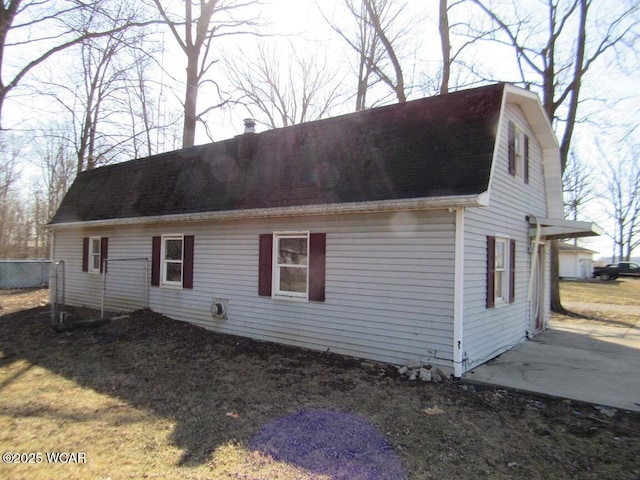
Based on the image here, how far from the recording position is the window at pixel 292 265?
7.67 m

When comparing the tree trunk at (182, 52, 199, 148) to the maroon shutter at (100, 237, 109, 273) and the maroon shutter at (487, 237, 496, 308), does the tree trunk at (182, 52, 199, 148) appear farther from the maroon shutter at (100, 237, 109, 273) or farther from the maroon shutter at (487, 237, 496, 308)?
the maroon shutter at (487, 237, 496, 308)

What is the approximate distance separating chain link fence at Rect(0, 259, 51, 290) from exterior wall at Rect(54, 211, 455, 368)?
46.6 ft

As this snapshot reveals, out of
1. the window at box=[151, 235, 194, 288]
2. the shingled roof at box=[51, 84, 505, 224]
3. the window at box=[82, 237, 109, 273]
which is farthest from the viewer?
the window at box=[82, 237, 109, 273]

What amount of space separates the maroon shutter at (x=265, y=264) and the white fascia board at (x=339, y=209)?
0.54 m

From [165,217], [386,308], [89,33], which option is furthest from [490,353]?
[89,33]

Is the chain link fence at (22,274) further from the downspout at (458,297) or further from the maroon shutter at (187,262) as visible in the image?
the downspout at (458,297)

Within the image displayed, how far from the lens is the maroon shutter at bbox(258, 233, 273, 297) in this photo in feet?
27.5

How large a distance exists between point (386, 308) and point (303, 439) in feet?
10.1

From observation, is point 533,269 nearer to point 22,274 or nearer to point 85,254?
point 85,254

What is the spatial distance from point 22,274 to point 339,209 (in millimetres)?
19817

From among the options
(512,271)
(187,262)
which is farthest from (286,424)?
(187,262)

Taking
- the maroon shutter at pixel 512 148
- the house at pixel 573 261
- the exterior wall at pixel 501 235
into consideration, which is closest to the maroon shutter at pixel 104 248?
the exterior wall at pixel 501 235

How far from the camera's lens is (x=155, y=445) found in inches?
157

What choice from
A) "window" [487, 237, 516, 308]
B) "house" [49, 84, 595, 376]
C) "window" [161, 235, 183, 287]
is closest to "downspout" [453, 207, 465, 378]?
"house" [49, 84, 595, 376]
